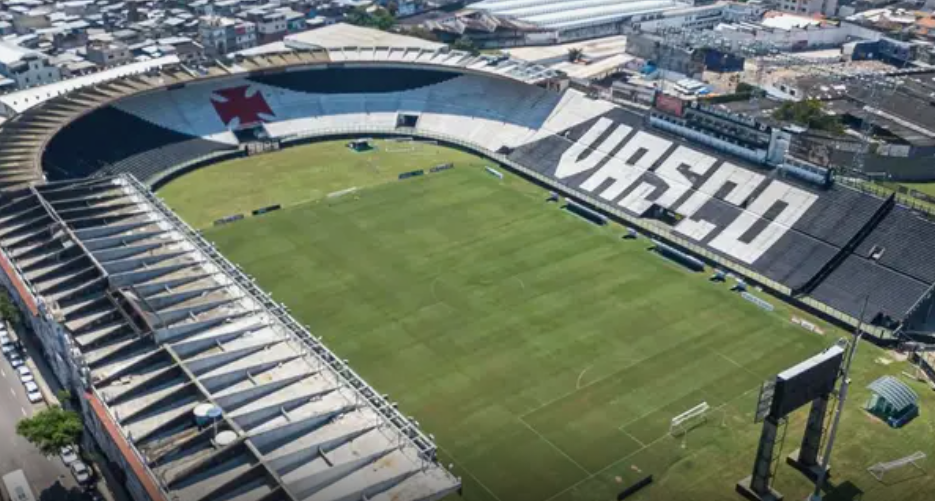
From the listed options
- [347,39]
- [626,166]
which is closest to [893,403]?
[626,166]

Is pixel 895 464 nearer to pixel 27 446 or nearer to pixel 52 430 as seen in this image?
pixel 52 430

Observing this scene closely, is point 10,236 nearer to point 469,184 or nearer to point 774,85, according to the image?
point 469,184

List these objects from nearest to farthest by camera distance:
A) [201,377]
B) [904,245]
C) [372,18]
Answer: [201,377], [904,245], [372,18]

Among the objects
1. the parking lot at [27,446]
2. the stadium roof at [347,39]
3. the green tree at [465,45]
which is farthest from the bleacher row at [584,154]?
the green tree at [465,45]

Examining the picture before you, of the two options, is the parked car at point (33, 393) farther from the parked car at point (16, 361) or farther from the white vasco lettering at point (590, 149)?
the white vasco lettering at point (590, 149)

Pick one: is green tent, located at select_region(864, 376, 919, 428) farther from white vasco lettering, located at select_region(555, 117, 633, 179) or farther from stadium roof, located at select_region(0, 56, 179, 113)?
stadium roof, located at select_region(0, 56, 179, 113)

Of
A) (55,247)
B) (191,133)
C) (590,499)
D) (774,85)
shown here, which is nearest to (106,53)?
(191,133)
